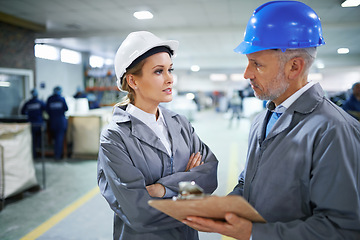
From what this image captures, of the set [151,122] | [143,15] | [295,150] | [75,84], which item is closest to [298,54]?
[295,150]

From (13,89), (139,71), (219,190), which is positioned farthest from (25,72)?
(139,71)

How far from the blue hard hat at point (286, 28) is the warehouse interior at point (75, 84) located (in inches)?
87.1

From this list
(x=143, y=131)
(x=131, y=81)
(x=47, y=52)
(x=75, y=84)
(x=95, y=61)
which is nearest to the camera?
(x=143, y=131)

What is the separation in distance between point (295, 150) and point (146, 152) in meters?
0.82

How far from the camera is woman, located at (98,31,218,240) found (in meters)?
1.39

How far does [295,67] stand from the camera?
1271 mm

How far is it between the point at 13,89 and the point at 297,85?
9446mm

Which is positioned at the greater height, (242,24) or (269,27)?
(242,24)

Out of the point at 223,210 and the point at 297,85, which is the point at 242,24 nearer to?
the point at 297,85

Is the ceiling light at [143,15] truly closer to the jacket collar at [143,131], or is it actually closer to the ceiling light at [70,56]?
the jacket collar at [143,131]

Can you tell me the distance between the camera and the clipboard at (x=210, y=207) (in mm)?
880

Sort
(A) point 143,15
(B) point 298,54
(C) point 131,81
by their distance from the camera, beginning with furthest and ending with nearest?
(A) point 143,15 < (C) point 131,81 < (B) point 298,54

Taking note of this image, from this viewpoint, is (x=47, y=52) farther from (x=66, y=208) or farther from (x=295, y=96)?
(x=295, y=96)

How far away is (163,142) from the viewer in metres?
1.66
